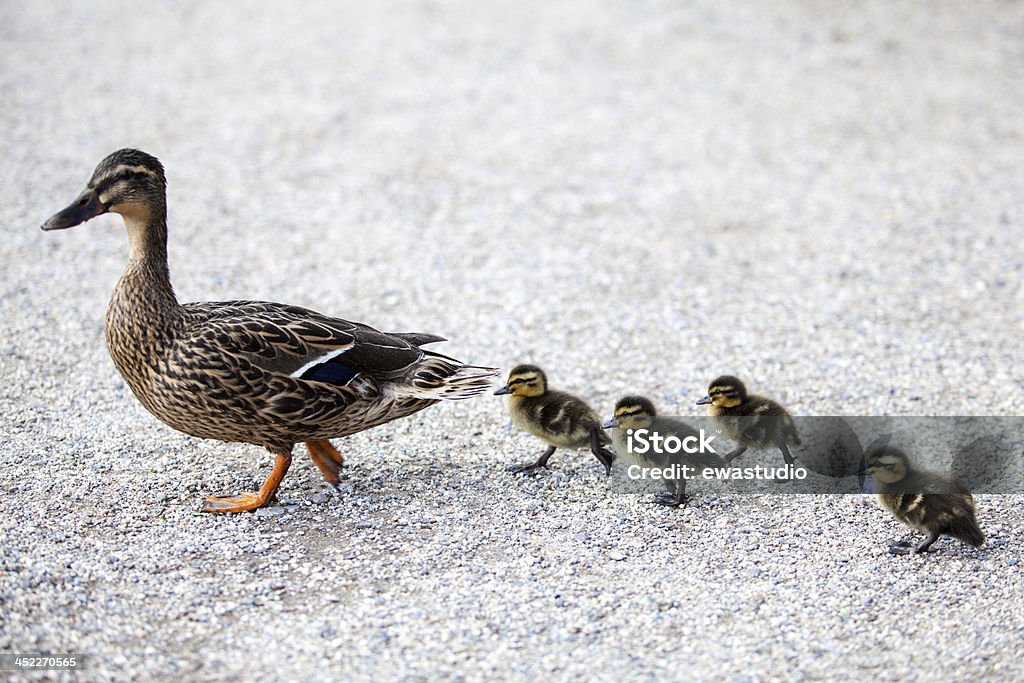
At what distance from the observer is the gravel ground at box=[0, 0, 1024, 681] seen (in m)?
4.30

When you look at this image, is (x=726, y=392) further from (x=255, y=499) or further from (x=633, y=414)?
(x=255, y=499)

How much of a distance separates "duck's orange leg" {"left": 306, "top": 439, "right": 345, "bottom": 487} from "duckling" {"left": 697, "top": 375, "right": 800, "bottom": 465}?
6.10ft

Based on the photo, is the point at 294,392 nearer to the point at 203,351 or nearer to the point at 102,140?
the point at 203,351

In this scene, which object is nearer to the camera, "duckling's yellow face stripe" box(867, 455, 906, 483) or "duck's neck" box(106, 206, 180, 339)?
"duckling's yellow face stripe" box(867, 455, 906, 483)

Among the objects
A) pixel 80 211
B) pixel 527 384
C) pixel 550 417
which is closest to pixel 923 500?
pixel 550 417

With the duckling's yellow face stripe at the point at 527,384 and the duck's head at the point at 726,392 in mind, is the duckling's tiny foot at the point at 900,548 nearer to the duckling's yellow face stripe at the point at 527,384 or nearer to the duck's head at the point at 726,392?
the duck's head at the point at 726,392

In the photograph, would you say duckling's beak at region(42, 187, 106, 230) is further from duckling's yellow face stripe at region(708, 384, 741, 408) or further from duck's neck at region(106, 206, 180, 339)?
duckling's yellow face stripe at region(708, 384, 741, 408)

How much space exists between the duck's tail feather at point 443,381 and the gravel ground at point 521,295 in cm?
51

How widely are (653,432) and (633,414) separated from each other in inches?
5.7

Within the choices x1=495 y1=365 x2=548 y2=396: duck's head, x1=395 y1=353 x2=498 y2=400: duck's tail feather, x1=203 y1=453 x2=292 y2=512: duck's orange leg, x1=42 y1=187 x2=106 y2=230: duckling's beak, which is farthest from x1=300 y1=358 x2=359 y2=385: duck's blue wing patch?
x1=42 y1=187 x2=106 y2=230: duckling's beak

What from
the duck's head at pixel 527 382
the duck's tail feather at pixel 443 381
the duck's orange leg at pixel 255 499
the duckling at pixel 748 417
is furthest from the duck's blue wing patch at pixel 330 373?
the duckling at pixel 748 417

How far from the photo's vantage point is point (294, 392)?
4844 mm

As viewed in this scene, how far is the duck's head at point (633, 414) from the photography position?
5.22 meters

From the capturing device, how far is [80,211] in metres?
5.05
